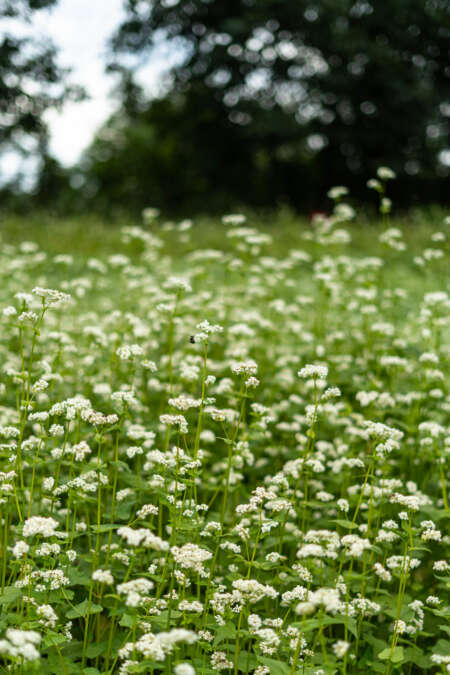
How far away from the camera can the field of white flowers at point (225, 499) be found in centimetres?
259

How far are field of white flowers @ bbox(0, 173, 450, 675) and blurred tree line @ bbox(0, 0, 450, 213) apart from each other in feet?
55.6

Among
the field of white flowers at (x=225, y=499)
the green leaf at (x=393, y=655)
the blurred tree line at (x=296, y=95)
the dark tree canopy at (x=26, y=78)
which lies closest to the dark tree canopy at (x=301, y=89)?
the blurred tree line at (x=296, y=95)

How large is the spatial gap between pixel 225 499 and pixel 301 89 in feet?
82.9

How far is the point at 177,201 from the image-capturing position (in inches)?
1342

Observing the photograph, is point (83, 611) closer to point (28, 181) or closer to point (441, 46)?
point (441, 46)

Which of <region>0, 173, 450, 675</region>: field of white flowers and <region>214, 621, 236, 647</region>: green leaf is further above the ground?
<region>0, 173, 450, 675</region>: field of white flowers

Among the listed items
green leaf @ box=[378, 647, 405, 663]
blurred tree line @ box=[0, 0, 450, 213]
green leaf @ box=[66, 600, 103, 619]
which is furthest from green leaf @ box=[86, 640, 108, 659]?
blurred tree line @ box=[0, 0, 450, 213]

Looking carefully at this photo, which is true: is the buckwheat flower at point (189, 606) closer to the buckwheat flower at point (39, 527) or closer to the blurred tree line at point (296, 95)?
the buckwheat flower at point (39, 527)

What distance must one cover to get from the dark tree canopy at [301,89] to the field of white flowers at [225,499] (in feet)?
55.9

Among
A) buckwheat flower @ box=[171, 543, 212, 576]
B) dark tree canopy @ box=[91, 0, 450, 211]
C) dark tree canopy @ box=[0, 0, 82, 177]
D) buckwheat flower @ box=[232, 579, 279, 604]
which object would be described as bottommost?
buckwheat flower @ box=[232, 579, 279, 604]

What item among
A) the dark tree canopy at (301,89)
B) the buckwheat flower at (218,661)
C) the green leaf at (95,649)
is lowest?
the green leaf at (95,649)

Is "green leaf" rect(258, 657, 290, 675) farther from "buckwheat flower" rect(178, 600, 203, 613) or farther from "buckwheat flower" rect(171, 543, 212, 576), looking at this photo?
"buckwheat flower" rect(171, 543, 212, 576)

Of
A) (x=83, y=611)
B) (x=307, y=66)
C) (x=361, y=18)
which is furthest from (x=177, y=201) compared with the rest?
(x=83, y=611)

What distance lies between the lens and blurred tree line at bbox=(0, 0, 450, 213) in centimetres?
2206
